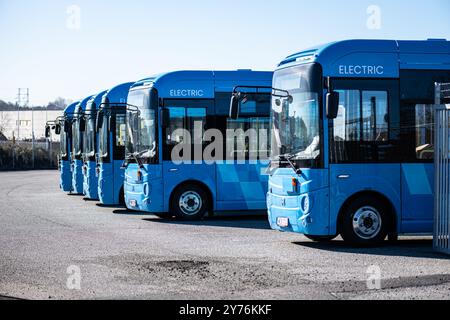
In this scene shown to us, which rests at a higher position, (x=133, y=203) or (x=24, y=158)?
(x=24, y=158)

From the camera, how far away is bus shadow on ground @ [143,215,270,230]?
18.2 meters

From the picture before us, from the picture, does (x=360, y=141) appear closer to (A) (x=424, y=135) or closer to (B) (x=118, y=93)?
(A) (x=424, y=135)

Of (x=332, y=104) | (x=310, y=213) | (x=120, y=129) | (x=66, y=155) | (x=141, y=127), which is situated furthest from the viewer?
(x=66, y=155)

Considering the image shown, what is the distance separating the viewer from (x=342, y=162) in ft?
44.5

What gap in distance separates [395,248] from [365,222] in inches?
25.8

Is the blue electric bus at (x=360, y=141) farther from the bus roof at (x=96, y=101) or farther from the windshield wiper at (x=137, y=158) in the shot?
the bus roof at (x=96, y=101)

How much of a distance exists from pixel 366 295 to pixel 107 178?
1446 cm

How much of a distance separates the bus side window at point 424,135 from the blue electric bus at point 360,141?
0.06 feet

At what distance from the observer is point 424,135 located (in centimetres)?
1395

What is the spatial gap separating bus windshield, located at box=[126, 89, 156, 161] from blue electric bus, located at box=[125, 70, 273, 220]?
0.9 inches

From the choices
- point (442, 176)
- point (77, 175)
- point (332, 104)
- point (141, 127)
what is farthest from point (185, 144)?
point (77, 175)

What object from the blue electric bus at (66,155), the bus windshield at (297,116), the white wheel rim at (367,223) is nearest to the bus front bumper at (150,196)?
the bus windshield at (297,116)
